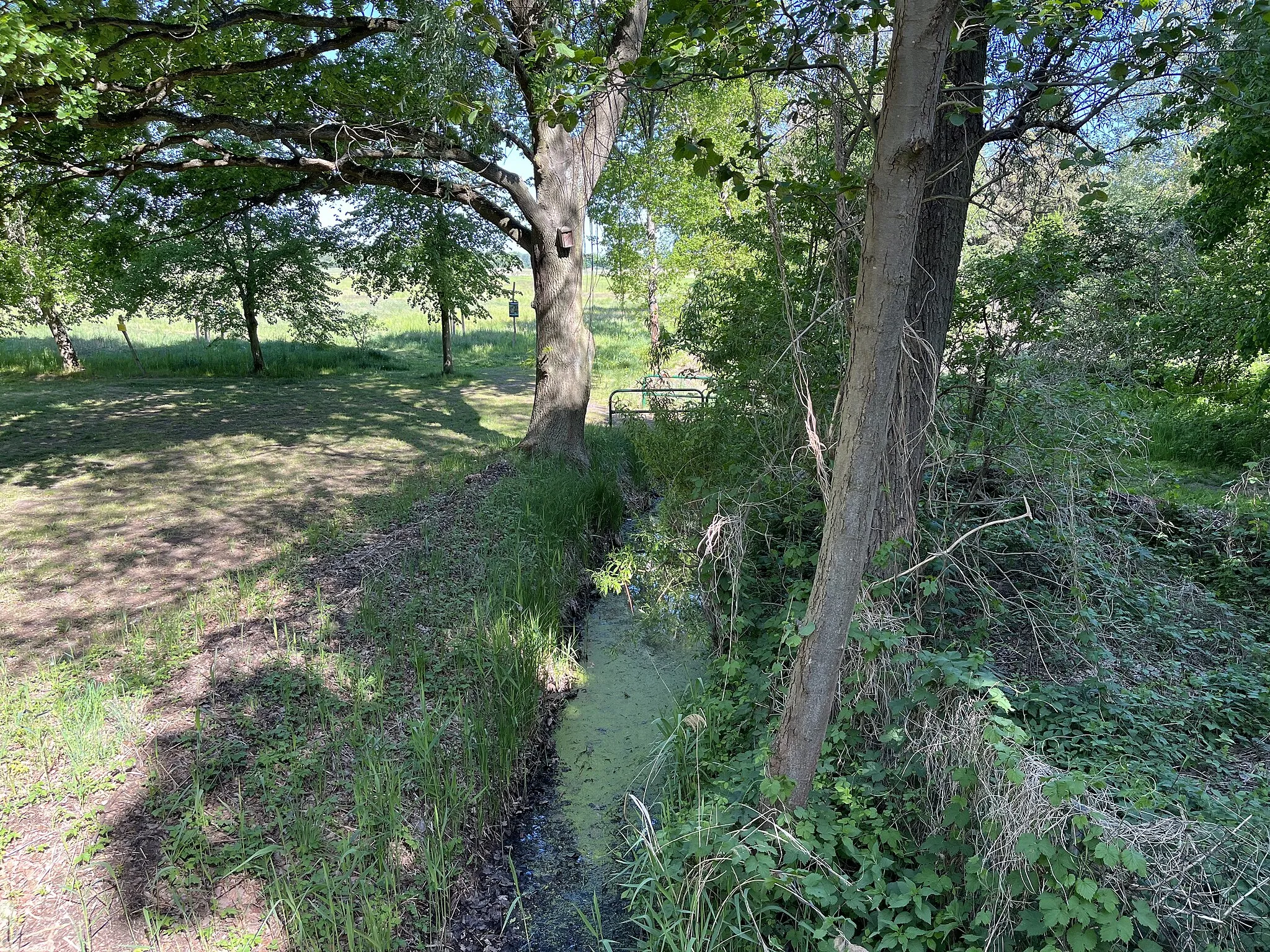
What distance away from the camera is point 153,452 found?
29.8 feet

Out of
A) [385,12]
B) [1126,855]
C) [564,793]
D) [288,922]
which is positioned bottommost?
[564,793]

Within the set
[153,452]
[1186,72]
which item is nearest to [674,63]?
[1186,72]

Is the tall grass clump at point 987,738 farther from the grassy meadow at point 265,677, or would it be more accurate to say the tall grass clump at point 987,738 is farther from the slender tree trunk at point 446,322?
the slender tree trunk at point 446,322

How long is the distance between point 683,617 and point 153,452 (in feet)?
25.4

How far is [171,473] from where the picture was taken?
Answer: 324 inches

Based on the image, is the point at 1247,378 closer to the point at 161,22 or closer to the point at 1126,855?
the point at 1126,855

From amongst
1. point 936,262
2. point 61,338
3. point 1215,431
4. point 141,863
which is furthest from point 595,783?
point 61,338

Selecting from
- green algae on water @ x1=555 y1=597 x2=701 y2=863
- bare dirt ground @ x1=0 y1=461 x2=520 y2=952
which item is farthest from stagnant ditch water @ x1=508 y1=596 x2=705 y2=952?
bare dirt ground @ x1=0 y1=461 x2=520 y2=952

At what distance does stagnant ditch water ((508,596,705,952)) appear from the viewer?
126 inches

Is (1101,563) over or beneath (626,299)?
beneath

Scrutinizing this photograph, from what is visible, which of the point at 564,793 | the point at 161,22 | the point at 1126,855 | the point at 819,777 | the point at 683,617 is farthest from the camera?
the point at 161,22

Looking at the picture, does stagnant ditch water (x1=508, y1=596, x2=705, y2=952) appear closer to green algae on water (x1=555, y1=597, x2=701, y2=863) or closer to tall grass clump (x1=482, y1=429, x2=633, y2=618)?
green algae on water (x1=555, y1=597, x2=701, y2=863)

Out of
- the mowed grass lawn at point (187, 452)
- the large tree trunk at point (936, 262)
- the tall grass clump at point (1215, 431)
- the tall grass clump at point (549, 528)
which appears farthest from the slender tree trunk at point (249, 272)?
the tall grass clump at point (1215, 431)

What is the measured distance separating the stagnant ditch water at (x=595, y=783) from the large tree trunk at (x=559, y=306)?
3.03m
